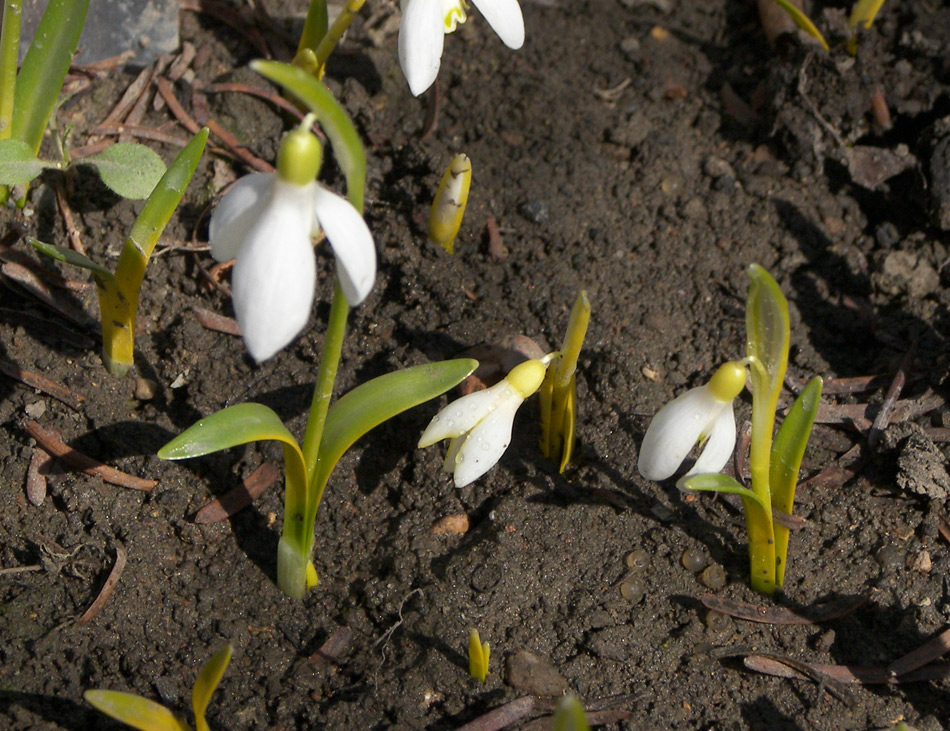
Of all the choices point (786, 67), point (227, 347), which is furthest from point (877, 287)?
point (227, 347)

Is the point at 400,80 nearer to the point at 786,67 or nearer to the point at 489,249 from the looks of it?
the point at 489,249

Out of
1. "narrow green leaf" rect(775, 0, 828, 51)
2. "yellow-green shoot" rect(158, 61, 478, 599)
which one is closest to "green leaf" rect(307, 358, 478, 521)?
"yellow-green shoot" rect(158, 61, 478, 599)

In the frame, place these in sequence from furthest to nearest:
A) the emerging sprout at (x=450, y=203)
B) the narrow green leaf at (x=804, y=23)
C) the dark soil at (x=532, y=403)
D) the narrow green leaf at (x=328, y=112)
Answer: the narrow green leaf at (x=804, y=23) < the emerging sprout at (x=450, y=203) < the dark soil at (x=532, y=403) < the narrow green leaf at (x=328, y=112)

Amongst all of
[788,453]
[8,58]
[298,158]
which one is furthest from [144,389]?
[788,453]

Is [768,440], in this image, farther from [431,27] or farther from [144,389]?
[144,389]

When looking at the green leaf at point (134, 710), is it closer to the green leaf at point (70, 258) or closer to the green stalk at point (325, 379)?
the green stalk at point (325, 379)

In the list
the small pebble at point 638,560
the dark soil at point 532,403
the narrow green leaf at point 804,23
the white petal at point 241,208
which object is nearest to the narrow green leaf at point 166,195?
the dark soil at point 532,403
